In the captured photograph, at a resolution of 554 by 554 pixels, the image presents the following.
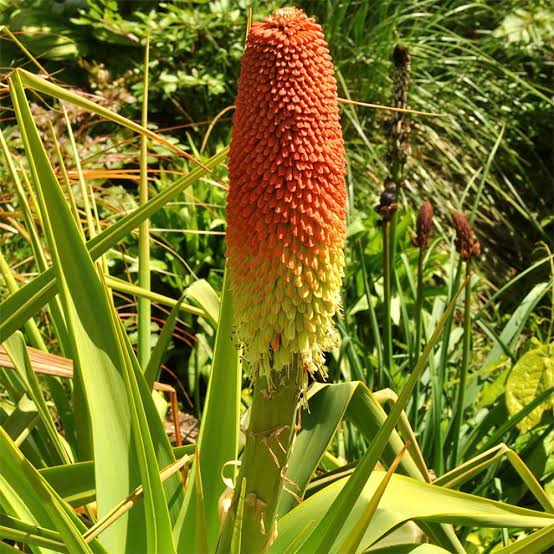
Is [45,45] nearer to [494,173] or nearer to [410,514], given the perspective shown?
[494,173]

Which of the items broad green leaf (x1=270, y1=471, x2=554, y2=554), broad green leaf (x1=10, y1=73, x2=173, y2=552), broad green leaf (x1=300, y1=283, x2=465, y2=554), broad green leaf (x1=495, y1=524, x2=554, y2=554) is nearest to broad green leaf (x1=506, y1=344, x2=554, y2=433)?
broad green leaf (x1=270, y1=471, x2=554, y2=554)

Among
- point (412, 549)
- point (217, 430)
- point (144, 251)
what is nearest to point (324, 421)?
point (217, 430)

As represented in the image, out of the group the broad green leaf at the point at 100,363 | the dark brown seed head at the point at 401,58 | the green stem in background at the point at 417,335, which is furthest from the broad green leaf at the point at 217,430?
the dark brown seed head at the point at 401,58

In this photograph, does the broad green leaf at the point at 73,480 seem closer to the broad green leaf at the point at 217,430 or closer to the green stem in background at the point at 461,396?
the broad green leaf at the point at 217,430

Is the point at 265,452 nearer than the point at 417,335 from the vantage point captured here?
Yes

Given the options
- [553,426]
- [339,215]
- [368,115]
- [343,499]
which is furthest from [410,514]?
[368,115]

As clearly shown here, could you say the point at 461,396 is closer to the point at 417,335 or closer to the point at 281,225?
the point at 417,335
